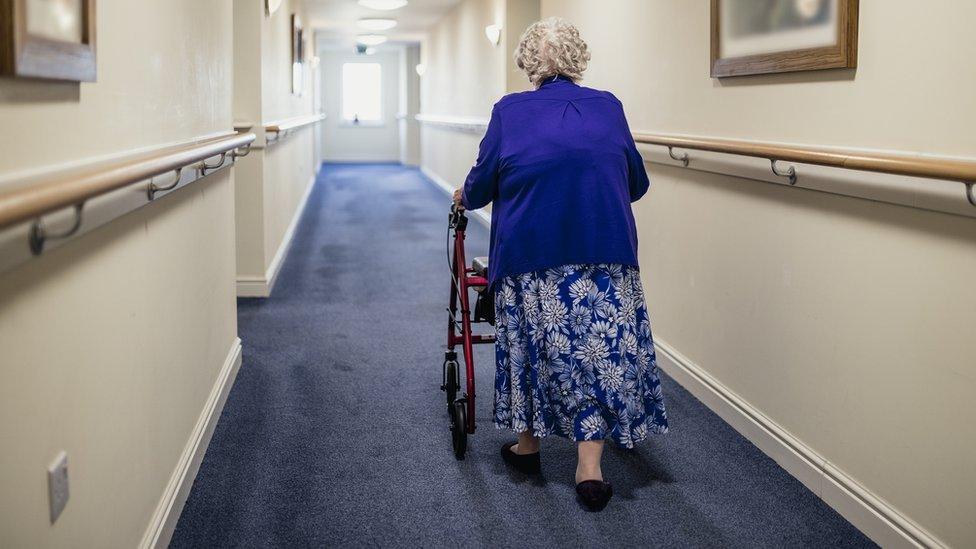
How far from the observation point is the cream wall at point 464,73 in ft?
27.1

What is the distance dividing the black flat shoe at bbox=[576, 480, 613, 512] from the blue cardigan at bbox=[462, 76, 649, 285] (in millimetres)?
683

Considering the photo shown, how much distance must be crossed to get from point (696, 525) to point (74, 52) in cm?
206

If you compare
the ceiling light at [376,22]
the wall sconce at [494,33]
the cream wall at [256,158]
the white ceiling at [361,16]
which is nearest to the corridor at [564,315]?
the cream wall at [256,158]

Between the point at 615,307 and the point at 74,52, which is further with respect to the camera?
the point at 615,307

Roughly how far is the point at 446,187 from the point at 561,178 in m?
10.6

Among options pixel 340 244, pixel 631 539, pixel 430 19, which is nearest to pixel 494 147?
pixel 631 539

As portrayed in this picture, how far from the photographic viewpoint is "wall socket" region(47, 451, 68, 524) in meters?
1.61

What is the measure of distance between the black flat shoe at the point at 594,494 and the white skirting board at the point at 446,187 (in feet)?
17.4

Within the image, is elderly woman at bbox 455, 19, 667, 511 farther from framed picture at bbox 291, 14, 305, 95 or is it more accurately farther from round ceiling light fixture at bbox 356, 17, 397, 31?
round ceiling light fixture at bbox 356, 17, 397, 31

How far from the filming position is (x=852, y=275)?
268 cm

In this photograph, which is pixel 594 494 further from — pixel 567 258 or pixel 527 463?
pixel 567 258

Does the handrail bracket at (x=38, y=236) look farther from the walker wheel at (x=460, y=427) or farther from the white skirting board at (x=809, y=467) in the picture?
the white skirting board at (x=809, y=467)

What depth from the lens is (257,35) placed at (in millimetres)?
5707

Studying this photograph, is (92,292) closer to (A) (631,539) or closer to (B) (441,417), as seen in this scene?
(A) (631,539)
